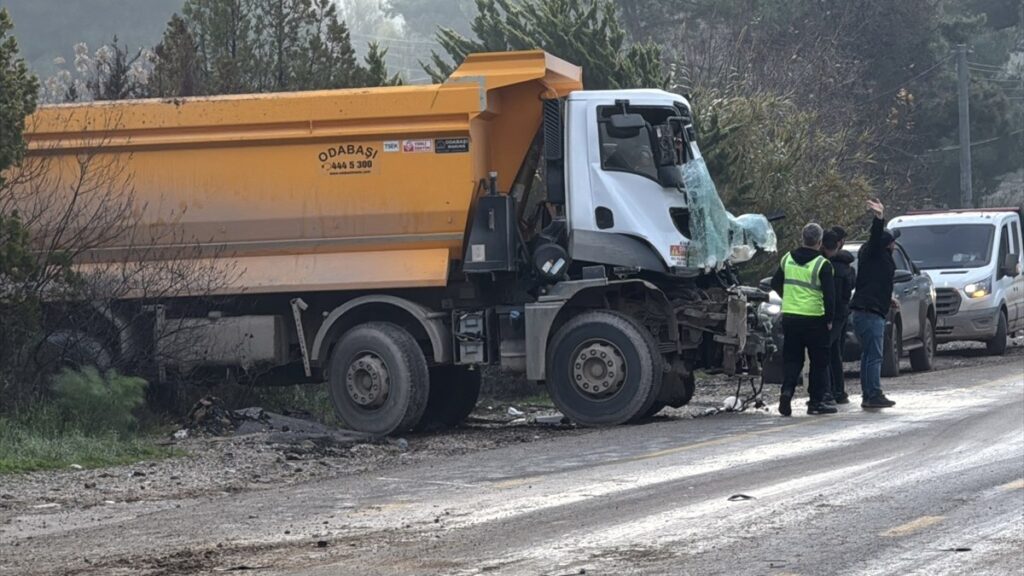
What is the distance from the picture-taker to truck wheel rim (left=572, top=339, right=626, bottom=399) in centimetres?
1433

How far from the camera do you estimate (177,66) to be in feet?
62.7

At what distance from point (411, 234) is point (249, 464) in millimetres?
3171

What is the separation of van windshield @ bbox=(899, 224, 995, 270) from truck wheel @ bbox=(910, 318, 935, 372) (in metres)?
2.62

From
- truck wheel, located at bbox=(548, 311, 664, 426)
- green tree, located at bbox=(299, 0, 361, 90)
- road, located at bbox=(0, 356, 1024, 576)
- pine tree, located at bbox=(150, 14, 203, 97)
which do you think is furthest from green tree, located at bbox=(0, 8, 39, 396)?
green tree, located at bbox=(299, 0, 361, 90)

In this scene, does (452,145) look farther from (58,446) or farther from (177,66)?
(177,66)

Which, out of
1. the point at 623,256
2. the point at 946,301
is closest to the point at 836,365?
the point at 623,256

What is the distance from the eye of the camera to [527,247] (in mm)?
14789

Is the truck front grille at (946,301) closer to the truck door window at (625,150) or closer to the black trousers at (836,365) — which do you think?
the black trousers at (836,365)

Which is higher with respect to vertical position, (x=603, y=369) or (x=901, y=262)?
(x=901, y=262)

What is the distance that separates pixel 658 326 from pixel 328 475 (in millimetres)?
4317

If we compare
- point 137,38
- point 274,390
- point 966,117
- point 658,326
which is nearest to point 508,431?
point 658,326

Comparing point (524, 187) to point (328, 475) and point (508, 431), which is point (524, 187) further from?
point (328, 475)

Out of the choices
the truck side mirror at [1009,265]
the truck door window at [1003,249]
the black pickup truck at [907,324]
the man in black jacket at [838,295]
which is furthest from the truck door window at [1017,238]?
the man in black jacket at [838,295]

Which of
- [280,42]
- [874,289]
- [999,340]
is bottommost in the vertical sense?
[999,340]
